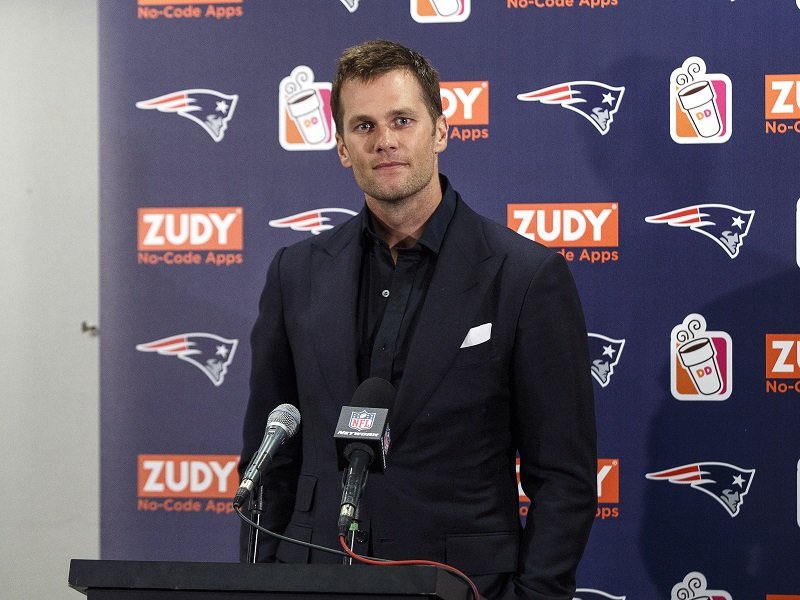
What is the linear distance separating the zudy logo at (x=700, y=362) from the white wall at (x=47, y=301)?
7.07ft

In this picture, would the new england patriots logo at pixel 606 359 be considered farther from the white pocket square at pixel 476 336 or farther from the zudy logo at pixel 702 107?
the white pocket square at pixel 476 336

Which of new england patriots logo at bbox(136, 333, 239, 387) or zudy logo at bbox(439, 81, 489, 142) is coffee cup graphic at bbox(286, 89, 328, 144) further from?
new england patriots logo at bbox(136, 333, 239, 387)

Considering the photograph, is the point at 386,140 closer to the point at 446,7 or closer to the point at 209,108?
the point at 446,7

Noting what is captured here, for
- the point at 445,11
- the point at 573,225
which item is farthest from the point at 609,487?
the point at 445,11

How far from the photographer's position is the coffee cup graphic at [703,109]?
10.7 ft

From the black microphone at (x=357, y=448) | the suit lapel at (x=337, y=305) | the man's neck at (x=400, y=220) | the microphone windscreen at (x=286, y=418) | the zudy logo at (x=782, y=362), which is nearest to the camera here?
the black microphone at (x=357, y=448)

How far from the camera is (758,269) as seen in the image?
10.6ft

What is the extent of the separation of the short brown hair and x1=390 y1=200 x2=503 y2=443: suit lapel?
0.99 ft

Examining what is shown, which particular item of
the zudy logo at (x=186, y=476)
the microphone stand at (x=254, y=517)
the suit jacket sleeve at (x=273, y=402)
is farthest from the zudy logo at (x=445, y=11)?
the microphone stand at (x=254, y=517)

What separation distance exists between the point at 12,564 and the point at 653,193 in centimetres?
275

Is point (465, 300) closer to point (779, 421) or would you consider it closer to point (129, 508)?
point (779, 421)

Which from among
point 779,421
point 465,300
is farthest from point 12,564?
point 779,421

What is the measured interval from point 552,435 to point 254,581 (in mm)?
869

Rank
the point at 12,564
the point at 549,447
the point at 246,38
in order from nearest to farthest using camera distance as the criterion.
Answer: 1. the point at 549,447
2. the point at 246,38
3. the point at 12,564
